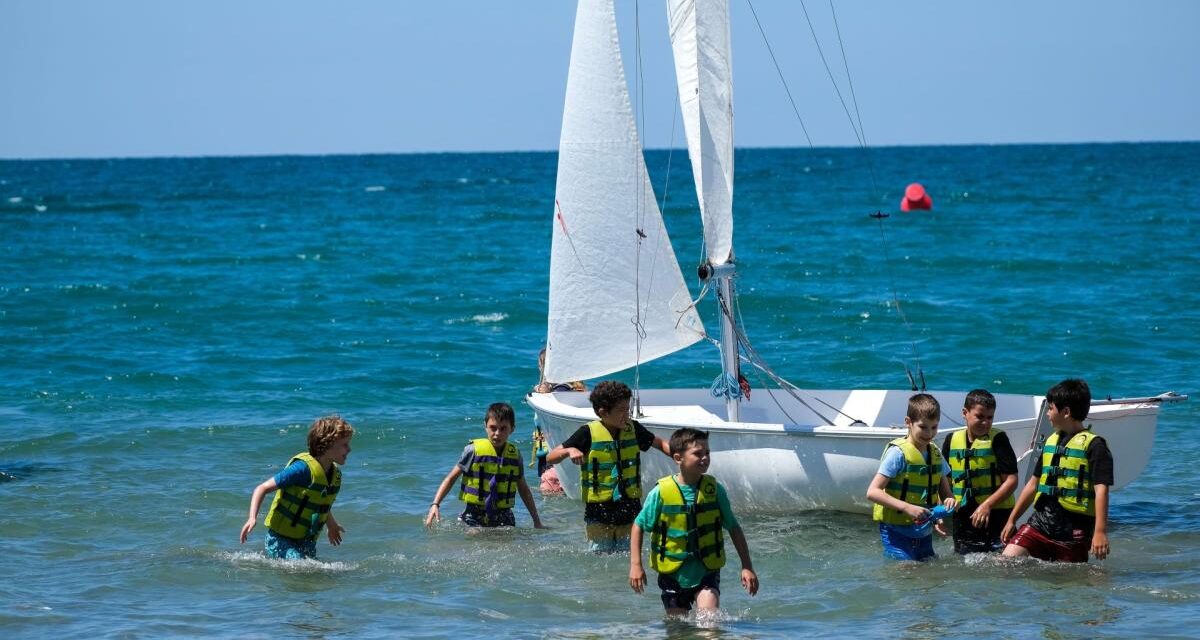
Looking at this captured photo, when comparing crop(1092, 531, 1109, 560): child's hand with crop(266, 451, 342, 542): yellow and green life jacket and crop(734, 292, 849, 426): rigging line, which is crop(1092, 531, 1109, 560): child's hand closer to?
crop(734, 292, 849, 426): rigging line

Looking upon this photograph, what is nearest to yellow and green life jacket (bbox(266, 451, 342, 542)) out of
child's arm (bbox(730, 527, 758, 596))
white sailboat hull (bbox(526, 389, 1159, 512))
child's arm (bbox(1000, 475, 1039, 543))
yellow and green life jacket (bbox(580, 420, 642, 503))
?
yellow and green life jacket (bbox(580, 420, 642, 503))

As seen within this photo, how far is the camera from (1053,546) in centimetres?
900

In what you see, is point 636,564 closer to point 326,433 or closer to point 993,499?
point 326,433

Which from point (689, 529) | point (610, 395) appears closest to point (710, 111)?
point (610, 395)

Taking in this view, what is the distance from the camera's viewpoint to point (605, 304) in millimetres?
12188

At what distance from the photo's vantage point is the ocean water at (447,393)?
358 inches

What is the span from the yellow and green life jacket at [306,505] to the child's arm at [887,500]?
11.3 feet

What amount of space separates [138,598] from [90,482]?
4.51 meters

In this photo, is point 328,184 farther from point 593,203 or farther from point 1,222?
point 593,203

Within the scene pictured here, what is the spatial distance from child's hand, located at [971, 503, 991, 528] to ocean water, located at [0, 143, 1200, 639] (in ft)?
0.95

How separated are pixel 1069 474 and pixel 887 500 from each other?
118 cm

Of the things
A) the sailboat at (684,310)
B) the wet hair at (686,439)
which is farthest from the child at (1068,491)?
the wet hair at (686,439)

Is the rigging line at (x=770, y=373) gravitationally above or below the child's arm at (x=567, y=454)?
above

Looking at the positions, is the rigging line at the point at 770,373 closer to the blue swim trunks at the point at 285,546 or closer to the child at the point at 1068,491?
the child at the point at 1068,491
